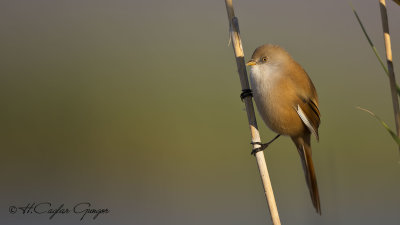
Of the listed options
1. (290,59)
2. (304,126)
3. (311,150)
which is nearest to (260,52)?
(290,59)

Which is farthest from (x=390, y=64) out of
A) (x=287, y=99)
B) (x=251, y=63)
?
(x=251, y=63)

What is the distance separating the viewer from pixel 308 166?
1.62 metres

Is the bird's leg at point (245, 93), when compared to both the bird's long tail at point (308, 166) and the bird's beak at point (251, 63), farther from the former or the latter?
the bird's long tail at point (308, 166)

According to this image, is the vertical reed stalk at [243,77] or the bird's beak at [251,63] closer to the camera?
the vertical reed stalk at [243,77]

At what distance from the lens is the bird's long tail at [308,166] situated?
1.52 metres

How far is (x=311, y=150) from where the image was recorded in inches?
66.9

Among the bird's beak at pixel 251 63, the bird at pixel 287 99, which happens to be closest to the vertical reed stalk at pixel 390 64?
the bird at pixel 287 99

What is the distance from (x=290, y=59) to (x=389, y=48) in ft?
1.66

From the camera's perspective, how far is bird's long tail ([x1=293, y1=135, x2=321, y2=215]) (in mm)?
1516

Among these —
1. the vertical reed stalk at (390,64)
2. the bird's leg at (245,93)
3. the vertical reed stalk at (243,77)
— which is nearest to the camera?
the vertical reed stalk at (390,64)

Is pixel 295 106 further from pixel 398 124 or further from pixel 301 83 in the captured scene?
pixel 398 124

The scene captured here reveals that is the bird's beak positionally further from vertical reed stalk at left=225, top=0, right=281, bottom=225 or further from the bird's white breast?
vertical reed stalk at left=225, top=0, right=281, bottom=225

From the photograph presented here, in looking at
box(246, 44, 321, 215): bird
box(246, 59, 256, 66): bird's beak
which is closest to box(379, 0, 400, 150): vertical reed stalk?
box(246, 44, 321, 215): bird

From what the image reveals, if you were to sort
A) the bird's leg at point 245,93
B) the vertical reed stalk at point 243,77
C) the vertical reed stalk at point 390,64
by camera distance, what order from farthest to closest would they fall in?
the bird's leg at point 245,93, the vertical reed stalk at point 243,77, the vertical reed stalk at point 390,64
